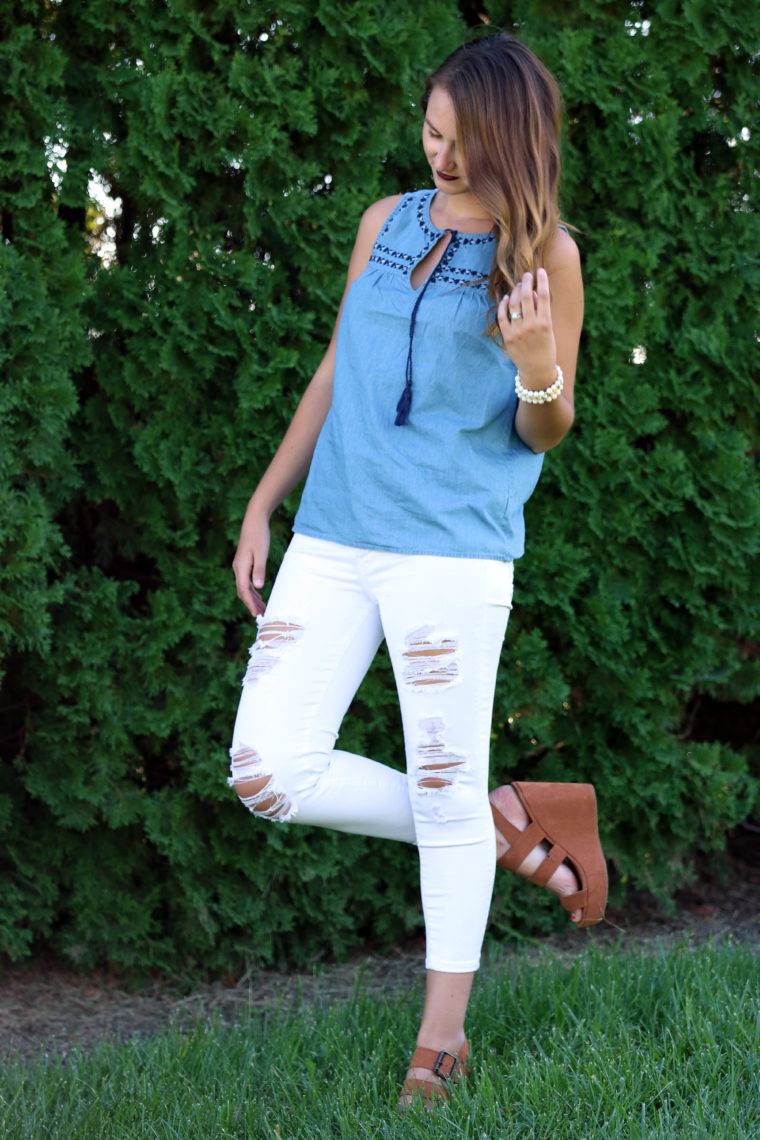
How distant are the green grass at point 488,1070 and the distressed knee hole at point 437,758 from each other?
22.0 inches

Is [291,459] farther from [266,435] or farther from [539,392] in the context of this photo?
[266,435]

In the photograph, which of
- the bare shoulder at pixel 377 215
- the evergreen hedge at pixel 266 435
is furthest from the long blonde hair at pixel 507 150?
the evergreen hedge at pixel 266 435

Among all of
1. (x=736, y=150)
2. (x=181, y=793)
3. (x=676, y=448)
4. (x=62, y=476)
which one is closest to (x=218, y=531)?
(x=62, y=476)

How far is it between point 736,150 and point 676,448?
3.02 feet

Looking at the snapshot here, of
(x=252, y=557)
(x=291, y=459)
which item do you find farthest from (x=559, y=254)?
(x=252, y=557)

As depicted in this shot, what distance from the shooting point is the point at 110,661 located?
10.9ft

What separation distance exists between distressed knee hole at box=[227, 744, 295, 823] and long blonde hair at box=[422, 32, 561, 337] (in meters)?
0.90

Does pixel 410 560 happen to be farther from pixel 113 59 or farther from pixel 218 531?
pixel 113 59

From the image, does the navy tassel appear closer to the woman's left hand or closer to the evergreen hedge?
the woman's left hand

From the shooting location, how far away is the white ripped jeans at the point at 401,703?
2.13 m

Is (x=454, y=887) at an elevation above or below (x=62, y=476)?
below

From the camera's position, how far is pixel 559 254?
215 cm

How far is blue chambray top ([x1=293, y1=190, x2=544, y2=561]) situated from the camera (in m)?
2.12

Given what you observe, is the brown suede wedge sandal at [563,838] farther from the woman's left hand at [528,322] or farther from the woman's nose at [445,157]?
the woman's nose at [445,157]
